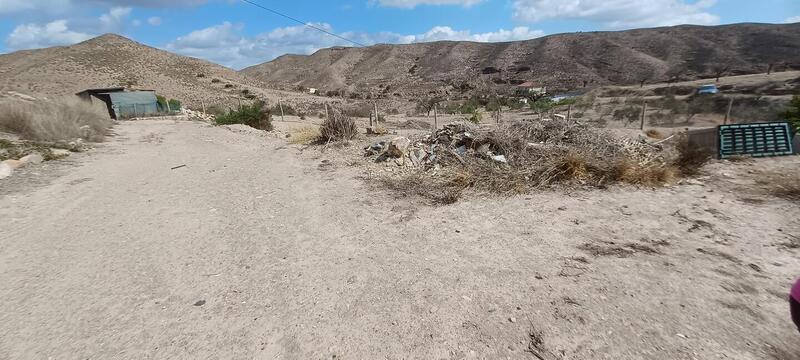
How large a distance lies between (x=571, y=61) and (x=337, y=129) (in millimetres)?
59294

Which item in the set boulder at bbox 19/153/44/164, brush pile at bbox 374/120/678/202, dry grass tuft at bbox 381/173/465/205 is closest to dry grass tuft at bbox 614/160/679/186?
brush pile at bbox 374/120/678/202

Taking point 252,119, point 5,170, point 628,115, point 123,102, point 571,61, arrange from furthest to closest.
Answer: point 571,61 < point 123,102 < point 628,115 < point 252,119 < point 5,170

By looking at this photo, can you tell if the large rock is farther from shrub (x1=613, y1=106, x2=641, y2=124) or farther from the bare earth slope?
the bare earth slope

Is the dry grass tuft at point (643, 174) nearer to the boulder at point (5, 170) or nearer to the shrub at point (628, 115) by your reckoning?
the boulder at point (5, 170)

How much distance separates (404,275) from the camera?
355cm

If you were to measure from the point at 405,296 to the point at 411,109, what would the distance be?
3808 centimetres

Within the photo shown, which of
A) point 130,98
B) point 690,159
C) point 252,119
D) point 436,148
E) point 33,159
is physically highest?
point 130,98

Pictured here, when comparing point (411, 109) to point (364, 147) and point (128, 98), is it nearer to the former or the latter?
point (128, 98)

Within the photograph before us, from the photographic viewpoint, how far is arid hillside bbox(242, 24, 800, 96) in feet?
168

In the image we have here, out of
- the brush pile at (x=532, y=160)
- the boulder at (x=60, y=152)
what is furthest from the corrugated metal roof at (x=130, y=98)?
the brush pile at (x=532, y=160)

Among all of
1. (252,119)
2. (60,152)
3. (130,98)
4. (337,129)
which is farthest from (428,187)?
(130,98)

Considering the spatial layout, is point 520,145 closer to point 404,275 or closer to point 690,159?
point 690,159

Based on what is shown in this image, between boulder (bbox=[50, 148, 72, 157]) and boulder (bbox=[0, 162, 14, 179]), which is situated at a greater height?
boulder (bbox=[50, 148, 72, 157])

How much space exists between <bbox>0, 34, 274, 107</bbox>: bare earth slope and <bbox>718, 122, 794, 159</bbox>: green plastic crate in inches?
1762
